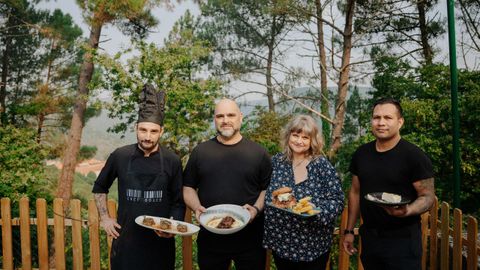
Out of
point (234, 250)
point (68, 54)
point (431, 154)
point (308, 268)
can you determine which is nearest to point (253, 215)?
point (234, 250)

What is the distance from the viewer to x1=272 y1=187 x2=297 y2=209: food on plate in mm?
2465

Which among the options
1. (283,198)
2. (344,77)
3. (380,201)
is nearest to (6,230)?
(283,198)

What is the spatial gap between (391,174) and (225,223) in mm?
1160

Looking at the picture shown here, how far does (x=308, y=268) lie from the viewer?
8.56 feet

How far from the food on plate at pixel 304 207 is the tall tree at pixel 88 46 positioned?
1125cm

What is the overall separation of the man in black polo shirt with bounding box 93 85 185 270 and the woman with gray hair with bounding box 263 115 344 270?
2.37 feet

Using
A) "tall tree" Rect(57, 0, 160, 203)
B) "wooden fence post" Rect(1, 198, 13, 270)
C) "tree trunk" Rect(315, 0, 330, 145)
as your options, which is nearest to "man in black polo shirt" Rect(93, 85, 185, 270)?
"wooden fence post" Rect(1, 198, 13, 270)

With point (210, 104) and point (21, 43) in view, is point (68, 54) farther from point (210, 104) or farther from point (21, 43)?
point (210, 104)

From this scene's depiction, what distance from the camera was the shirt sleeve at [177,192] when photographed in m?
2.82

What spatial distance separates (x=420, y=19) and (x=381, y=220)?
14723mm

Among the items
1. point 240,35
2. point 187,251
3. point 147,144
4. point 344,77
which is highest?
point 240,35

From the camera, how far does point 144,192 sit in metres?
2.73

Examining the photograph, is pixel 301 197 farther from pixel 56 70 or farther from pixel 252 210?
pixel 56 70

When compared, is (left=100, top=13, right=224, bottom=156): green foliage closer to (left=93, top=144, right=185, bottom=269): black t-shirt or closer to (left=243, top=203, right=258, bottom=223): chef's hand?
(left=93, top=144, right=185, bottom=269): black t-shirt
